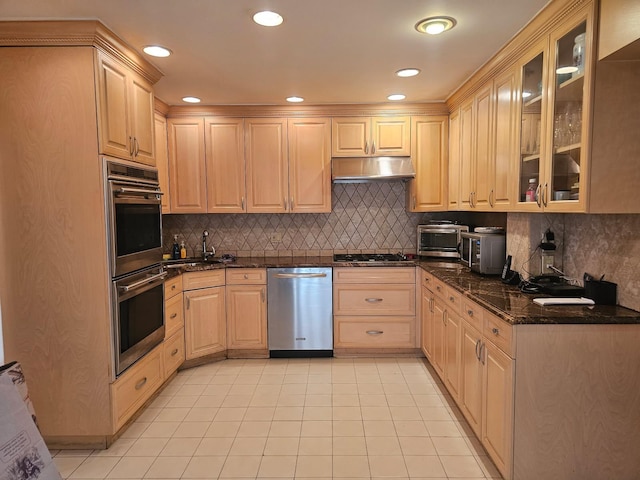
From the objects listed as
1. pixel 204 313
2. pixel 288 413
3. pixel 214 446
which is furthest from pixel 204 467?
pixel 204 313

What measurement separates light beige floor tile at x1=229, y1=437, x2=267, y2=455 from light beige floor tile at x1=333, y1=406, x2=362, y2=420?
52 cm

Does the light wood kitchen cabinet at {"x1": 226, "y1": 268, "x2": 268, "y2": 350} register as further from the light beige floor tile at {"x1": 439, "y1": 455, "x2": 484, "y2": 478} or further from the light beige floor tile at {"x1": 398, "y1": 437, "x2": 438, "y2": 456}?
the light beige floor tile at {"x1": 439, "y1": 455, "x2": 484, "y2": 478}

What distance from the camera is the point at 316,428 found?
249 cm

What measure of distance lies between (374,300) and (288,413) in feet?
4.48

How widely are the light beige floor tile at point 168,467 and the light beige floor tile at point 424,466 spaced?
1.23 metres

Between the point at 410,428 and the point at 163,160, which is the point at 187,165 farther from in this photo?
the point at 410,428

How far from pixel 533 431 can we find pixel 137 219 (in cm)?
246

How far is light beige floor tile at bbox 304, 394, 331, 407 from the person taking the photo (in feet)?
9.15

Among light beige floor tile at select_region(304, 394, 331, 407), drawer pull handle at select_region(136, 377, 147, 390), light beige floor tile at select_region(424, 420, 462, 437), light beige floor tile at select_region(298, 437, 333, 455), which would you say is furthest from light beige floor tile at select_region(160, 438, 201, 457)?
light beige floor tile at select_region(424, 420, 462, 437)

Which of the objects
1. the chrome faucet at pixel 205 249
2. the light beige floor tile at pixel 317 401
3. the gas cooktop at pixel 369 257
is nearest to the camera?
the light beige floor tile at pixel 317 401

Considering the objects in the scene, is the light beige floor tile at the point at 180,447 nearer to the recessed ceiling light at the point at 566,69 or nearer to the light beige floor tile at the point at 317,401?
the light beige floor tile at the point at 317,401

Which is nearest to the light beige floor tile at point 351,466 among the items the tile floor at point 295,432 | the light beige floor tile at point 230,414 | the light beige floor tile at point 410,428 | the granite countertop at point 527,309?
the tile floor at point 295,432

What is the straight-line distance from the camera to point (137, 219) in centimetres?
246

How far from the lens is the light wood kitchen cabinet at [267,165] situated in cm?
380
